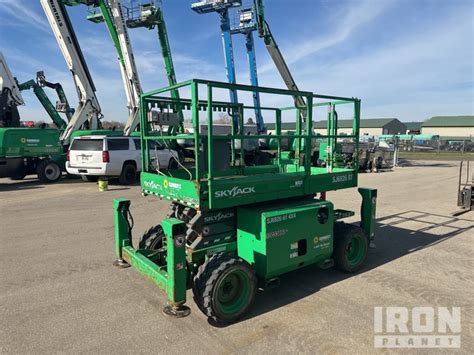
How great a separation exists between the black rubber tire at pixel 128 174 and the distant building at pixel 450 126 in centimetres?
8502

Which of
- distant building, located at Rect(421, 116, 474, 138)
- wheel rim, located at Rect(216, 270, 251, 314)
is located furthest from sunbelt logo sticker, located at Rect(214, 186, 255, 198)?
distant building, located at Rect(421, 116, 474, 138)

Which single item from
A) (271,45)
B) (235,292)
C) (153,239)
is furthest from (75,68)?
(235,292)

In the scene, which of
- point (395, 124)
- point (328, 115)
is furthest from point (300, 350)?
point (395, 124)

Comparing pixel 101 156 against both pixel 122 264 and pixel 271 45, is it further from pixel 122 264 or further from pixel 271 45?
pixel 271 45

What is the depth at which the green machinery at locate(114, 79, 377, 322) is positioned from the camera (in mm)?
3648

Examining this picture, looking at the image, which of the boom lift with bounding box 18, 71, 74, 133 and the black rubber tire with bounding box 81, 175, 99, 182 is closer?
the black rubber tire with bounding box 81, 175, 99, 182

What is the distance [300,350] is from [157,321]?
1.54 meters

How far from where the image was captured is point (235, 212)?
4.57 meters

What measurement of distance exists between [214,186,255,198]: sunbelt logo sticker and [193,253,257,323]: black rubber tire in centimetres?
68

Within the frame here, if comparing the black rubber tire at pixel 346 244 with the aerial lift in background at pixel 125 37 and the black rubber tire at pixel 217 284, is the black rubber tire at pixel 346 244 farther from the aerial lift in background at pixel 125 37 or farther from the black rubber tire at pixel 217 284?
the aerial lift in background at pixel 125 37

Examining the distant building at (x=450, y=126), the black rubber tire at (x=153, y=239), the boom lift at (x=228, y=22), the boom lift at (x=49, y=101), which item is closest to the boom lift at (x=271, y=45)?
the boom lift at (x=228, y=22)

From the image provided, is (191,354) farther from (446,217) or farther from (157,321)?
(446,217)

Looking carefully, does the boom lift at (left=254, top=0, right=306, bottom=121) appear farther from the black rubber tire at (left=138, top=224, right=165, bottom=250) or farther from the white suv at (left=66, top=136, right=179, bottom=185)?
the black rubber tire at (left=138, top=224, right=165, bottom=250)

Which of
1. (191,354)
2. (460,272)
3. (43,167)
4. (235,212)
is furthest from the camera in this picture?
(43,167)
